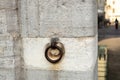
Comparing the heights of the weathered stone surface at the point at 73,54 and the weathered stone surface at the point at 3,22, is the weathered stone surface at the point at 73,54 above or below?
below

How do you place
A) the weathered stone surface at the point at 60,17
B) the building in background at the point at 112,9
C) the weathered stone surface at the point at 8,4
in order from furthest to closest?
the building in background at the point at 112,9
the weathered stone surface at the point at 8,4
the weathered stone surface at the point at 60,17

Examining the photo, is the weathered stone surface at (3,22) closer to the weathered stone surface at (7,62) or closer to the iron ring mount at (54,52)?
the weathered stone surface at (7,62)

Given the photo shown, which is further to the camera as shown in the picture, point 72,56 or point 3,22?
point 3,22

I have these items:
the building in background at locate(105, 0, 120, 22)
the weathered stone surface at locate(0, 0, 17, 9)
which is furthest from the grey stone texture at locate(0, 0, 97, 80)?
the building in background at locate(105, 0, 120, 22)

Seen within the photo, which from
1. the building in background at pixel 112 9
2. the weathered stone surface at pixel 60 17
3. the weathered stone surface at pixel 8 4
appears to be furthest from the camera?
the building in background at pixel 112 9

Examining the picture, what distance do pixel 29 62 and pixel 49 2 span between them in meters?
0.75

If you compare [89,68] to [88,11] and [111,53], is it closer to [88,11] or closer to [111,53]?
[88,11]

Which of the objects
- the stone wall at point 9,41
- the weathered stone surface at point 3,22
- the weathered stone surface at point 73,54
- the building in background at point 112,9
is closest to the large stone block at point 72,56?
the weathered stone surface at point 73,54

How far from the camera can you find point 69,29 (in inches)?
138

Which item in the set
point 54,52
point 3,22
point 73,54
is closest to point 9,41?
point 3,22

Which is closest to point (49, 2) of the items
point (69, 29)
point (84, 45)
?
point (69, 29)

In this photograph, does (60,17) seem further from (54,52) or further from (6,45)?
(6,45)

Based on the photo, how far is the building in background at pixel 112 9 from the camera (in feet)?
201

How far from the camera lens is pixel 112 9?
62.8 m
